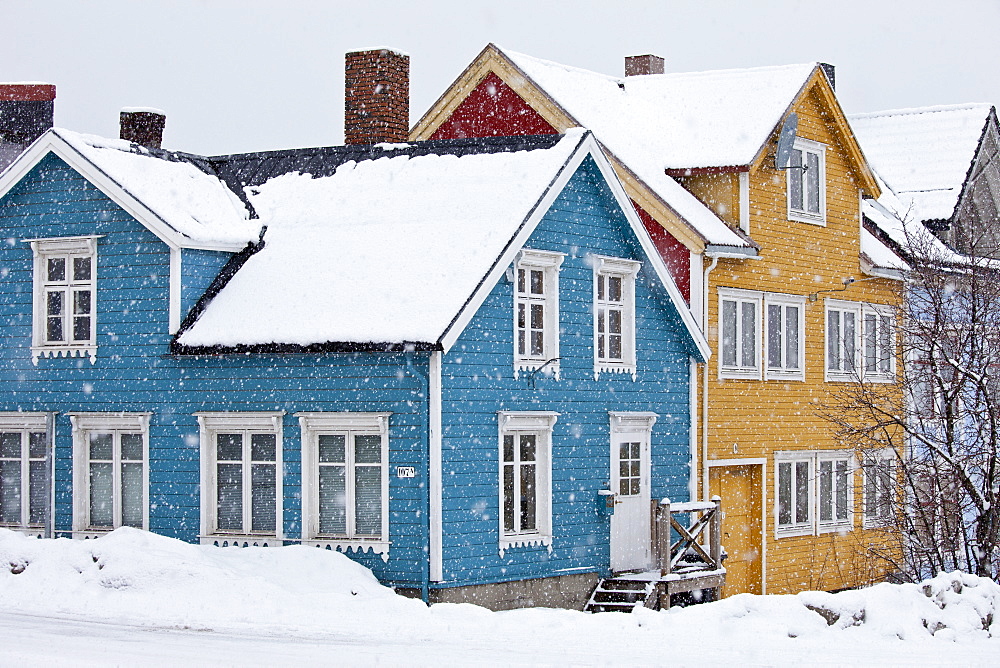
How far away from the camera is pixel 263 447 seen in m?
22.5

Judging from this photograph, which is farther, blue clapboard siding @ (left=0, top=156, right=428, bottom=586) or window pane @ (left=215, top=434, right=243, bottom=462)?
window pane @ (left=215, top=434, right=243, bottom=462)

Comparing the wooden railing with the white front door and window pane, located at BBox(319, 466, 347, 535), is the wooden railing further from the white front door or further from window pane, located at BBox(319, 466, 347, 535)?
A: window pane, located at BBox(319, 466, 347, 535)

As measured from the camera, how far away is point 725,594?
1101 inches

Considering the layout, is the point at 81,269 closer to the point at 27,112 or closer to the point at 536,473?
the point at 536,473

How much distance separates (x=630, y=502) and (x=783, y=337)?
6.05 metres

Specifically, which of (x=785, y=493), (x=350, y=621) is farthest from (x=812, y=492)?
(x=350, y=621)

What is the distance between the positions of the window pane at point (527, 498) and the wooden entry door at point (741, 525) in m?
5.64

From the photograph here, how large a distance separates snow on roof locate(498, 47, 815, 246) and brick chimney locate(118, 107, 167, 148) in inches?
253

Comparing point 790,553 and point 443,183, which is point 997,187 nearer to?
point 790,553

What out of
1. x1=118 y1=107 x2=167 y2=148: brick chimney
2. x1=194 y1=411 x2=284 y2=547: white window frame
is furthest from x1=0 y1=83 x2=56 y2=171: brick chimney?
x1=194 y1=411 x2=284 y2=547: white window frame

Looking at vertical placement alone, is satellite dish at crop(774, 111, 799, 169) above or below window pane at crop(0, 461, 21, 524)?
above

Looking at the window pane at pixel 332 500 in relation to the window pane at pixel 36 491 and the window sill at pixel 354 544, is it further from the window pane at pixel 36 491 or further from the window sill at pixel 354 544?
the window pane at pixel 36 491

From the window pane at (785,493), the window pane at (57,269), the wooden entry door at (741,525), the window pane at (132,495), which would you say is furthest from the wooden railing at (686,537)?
the window pane at (57,269)

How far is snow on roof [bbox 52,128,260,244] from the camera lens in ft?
76.9
